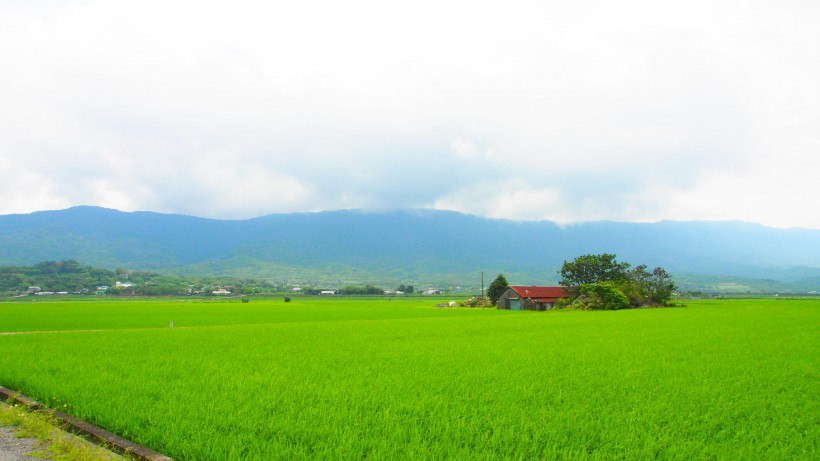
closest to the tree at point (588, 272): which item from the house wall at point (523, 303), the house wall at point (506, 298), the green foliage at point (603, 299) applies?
the house wall at point (523, 303)

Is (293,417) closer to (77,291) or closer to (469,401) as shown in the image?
(469,401)

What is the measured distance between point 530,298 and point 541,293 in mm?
2032

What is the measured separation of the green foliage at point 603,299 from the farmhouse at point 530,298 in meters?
5.03

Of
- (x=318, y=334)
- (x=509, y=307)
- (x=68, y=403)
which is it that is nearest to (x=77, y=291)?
(x=509, y=307)

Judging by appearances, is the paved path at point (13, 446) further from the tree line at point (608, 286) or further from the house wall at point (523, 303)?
the house wall at point (523, 303)

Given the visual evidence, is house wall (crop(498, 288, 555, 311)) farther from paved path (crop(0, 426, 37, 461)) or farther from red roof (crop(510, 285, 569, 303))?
paved path (crop(0, 426, 37, 461))

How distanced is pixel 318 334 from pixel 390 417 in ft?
54.2

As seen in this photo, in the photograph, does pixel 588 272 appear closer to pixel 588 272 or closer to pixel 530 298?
pixel 588 272

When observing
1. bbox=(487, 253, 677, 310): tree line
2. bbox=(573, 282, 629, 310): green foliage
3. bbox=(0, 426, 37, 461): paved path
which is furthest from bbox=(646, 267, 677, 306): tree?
bbox=(0, 426, 37, 461): paved path

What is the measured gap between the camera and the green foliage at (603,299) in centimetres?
5247

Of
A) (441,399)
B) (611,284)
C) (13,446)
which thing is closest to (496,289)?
(611,284)

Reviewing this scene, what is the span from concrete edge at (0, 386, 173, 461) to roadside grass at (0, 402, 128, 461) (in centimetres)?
13

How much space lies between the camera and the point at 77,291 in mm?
134875

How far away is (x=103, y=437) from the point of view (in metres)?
6.56
